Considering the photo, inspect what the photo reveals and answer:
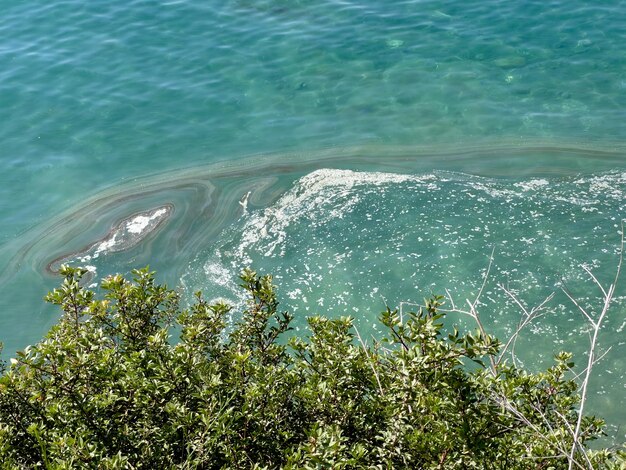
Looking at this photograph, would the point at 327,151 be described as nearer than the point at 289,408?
No

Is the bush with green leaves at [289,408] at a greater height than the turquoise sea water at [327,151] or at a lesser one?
greater

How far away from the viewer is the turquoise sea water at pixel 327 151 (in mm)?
13094

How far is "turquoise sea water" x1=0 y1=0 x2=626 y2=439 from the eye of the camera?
13.1 meters

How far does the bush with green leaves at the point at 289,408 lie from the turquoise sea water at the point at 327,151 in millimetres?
5368

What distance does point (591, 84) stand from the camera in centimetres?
1758

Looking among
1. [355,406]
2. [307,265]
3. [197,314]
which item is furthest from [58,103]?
[355,406]

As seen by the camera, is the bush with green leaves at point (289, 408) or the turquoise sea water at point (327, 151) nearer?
the bush with green leaves at point (289, 408)

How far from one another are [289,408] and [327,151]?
410 inches

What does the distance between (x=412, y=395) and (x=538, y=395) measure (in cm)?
127

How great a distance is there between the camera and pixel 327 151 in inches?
647

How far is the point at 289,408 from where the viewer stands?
667 cm

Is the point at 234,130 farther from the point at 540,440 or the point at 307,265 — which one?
the point at 540,440

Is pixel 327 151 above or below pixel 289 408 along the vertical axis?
below

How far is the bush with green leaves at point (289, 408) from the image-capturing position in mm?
5859
